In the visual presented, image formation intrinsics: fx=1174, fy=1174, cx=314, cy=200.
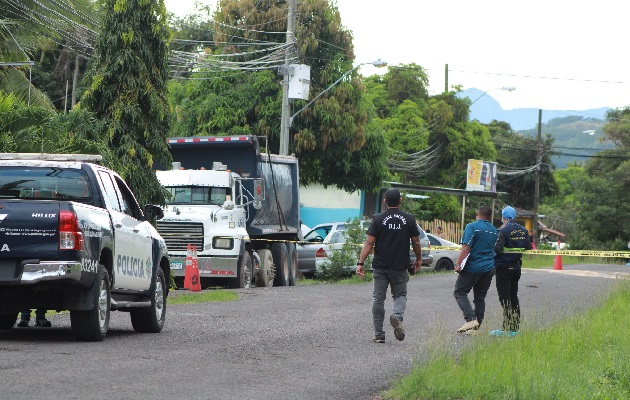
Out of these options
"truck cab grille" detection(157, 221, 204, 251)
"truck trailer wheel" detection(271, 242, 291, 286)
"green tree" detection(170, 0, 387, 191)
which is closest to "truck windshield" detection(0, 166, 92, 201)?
"truck cab grille" detection(157, 221, 204, 251)

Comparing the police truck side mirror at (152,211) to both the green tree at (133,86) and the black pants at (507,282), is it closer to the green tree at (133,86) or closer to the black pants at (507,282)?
the black pants at (507,282)

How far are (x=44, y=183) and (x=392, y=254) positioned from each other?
4.03 m

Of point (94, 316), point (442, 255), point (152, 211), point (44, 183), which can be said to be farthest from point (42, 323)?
point (442, 255)

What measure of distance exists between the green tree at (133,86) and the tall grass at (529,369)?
12.7 m

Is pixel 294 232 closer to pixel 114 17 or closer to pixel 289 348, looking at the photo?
pixel 114 17

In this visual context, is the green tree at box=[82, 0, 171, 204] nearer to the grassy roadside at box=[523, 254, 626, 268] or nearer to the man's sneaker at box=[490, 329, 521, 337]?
the man's sneaker at box=[490, 329, 521, 337]

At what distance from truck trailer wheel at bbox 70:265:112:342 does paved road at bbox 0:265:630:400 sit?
0.55 ft

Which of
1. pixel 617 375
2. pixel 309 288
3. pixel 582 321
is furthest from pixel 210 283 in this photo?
pixel 617 375

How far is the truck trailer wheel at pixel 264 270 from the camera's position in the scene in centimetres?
2780

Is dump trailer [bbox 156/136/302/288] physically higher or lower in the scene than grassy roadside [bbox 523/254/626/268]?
higher

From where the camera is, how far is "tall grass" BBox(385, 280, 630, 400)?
29.6 feet

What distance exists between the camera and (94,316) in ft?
39.8

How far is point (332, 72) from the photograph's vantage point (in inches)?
1650

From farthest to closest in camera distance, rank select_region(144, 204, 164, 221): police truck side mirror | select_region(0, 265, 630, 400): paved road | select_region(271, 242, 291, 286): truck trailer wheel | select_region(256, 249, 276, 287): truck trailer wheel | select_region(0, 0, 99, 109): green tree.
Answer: select_region(271, 242, 291, 286): truck trailer wheel, select_region(256, 249, 276, 287): truck trailer wheel, select_region(0, 0, 99, 109): green tree, select_region(144, 204, 164, 221): police truck side mirror, select_region(0, 265, 630, 400): paved road
